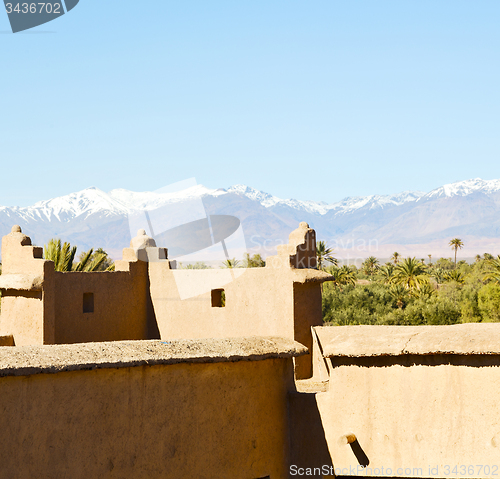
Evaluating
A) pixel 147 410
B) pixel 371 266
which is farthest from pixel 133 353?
pixel 371 266

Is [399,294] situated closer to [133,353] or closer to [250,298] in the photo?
[250,298]

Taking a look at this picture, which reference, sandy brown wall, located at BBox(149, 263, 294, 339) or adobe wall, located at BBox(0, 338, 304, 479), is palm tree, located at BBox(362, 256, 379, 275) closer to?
sandy brown wall, located at BBox(149, 263, 294, 339)

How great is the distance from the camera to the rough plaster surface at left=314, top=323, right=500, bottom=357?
20.3 feet

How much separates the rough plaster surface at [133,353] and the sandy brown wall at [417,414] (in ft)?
2.60

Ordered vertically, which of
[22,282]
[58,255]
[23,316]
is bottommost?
[23,316]

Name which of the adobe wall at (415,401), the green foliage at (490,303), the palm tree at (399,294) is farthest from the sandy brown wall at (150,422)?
the palm tree at (399,294)

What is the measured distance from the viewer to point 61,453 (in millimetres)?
5297

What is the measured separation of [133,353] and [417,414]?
302cm

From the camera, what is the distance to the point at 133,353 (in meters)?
5.73

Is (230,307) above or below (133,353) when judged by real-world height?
above

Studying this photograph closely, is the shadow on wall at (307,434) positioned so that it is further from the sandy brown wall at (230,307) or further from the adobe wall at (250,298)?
the sandy brown wall at (230,307)

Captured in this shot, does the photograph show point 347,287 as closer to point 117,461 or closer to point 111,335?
point 111,335

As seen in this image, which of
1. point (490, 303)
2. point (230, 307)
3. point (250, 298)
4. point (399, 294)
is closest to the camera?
point (250, 298)

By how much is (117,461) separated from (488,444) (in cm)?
365
